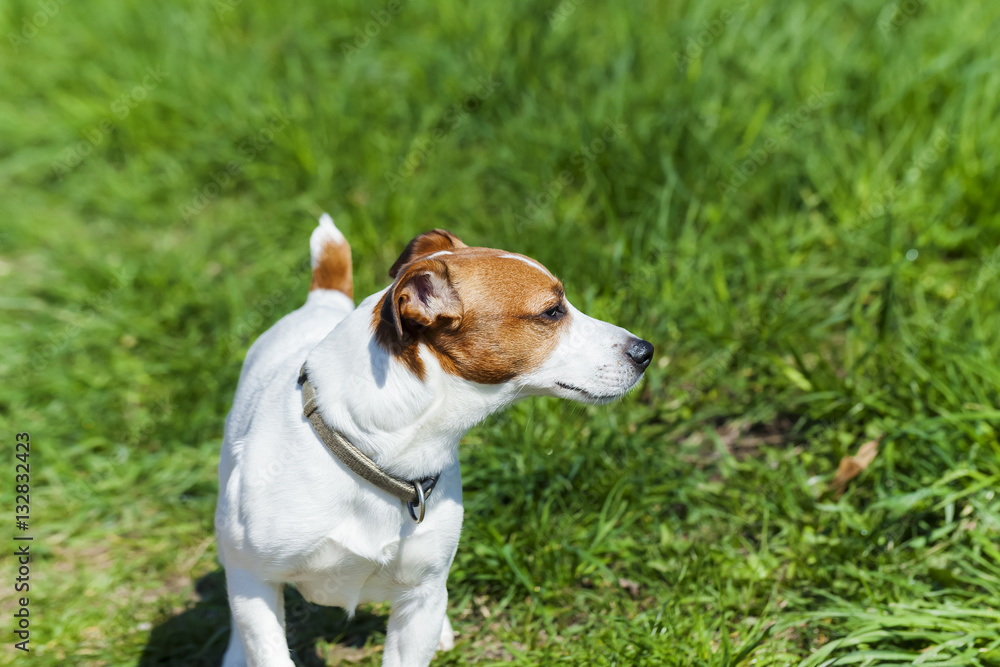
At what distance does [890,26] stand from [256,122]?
3.82m

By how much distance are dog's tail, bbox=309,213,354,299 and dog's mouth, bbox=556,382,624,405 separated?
1057mm

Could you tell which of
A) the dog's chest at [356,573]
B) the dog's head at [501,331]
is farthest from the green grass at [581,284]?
the dog's head at [501,331]

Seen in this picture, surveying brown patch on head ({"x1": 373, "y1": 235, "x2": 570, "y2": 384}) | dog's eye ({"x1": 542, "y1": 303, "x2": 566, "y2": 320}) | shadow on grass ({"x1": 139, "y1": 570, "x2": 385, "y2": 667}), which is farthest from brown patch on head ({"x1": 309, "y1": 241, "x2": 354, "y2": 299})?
shadow on grass ({"x1": 139, "y1": 570, "x2": 385, "y2": 667})

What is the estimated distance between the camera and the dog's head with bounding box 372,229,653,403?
2.48m

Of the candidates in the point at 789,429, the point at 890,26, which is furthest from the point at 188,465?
the point at 890,26

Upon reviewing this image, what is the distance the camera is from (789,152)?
5023 mm

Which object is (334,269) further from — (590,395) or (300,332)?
(590,395)

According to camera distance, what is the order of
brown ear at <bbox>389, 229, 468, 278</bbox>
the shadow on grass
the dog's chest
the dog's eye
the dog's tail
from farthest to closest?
the shadow on grass → the dog's tail → brown ear at <bbox>389, 229, 468, 278</bbox> → the dog's eye → the dog's chest

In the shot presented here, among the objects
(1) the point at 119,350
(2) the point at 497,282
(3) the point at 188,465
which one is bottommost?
(3) the point at 188,465

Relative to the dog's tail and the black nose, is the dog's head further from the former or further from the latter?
the dog's tail

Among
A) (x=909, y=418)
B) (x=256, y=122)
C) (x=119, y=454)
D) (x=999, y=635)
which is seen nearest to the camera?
(x=999, y=635)

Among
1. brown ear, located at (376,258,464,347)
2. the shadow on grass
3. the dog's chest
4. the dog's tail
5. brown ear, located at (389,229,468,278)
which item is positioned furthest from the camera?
the shadow on grass

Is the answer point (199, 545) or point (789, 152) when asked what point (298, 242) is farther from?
point (789, 152)

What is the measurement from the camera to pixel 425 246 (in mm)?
2926
